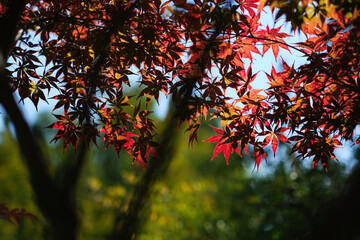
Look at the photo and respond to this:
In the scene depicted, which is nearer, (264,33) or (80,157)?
(80,157)

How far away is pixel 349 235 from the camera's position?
79 centimetres

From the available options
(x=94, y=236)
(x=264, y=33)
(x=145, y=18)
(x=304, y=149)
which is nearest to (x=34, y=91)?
(x=145, y=18)

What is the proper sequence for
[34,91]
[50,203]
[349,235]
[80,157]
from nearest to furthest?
1. [349,235]
2. [50,203]
3. [80,157]
4. [34,91]

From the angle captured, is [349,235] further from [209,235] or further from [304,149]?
[209,235]

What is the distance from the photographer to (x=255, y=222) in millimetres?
7367

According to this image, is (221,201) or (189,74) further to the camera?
(221,201)

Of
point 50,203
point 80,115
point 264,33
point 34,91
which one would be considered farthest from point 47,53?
point 264,33

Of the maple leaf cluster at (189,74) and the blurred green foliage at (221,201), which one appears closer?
the maple leaf cluster at (189,74)

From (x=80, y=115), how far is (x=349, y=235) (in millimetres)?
1352

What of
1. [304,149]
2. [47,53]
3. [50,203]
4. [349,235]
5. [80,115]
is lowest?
[349,235]

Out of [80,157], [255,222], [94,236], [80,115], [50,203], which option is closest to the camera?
[50,203]

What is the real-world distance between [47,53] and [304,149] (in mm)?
1598

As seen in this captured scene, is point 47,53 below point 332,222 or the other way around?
the other way around

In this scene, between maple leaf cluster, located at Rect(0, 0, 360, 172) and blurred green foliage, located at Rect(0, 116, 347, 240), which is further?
blurred green foliage, located at Rect(0, 116, 347, 240)
